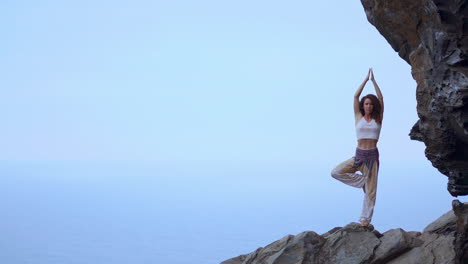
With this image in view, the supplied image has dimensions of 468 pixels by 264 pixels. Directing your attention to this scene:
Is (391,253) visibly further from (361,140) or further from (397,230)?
(361,140)

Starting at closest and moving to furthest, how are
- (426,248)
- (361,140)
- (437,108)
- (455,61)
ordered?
(455,61), (437,108), (426,248), (361,140)

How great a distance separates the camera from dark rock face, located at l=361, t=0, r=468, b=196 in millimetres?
14109

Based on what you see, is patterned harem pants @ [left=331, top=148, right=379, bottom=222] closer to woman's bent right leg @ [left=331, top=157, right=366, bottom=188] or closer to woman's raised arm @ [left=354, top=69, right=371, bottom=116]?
woman's bent right leg @ [left=331, top=157, right=366, bottom=188]

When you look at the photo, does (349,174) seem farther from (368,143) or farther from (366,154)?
(368,143)

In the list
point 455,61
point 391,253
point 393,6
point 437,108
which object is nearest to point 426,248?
point 391,253

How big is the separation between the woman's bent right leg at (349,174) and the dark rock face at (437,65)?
1.99 m

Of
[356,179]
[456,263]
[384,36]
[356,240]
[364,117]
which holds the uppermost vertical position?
[384,36]

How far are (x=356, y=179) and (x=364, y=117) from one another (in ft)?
6.12

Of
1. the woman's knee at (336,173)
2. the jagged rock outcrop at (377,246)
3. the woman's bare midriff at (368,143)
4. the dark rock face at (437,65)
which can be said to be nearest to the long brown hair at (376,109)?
the woman's bare midriff at (368,143)

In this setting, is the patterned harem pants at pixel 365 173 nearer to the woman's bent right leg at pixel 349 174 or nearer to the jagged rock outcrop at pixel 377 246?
the woman's bent right leg at pixel 349 174

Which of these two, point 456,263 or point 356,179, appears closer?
point 456,263

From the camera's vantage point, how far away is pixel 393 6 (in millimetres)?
15898

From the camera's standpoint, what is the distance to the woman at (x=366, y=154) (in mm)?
17156

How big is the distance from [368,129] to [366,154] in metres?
0.76
